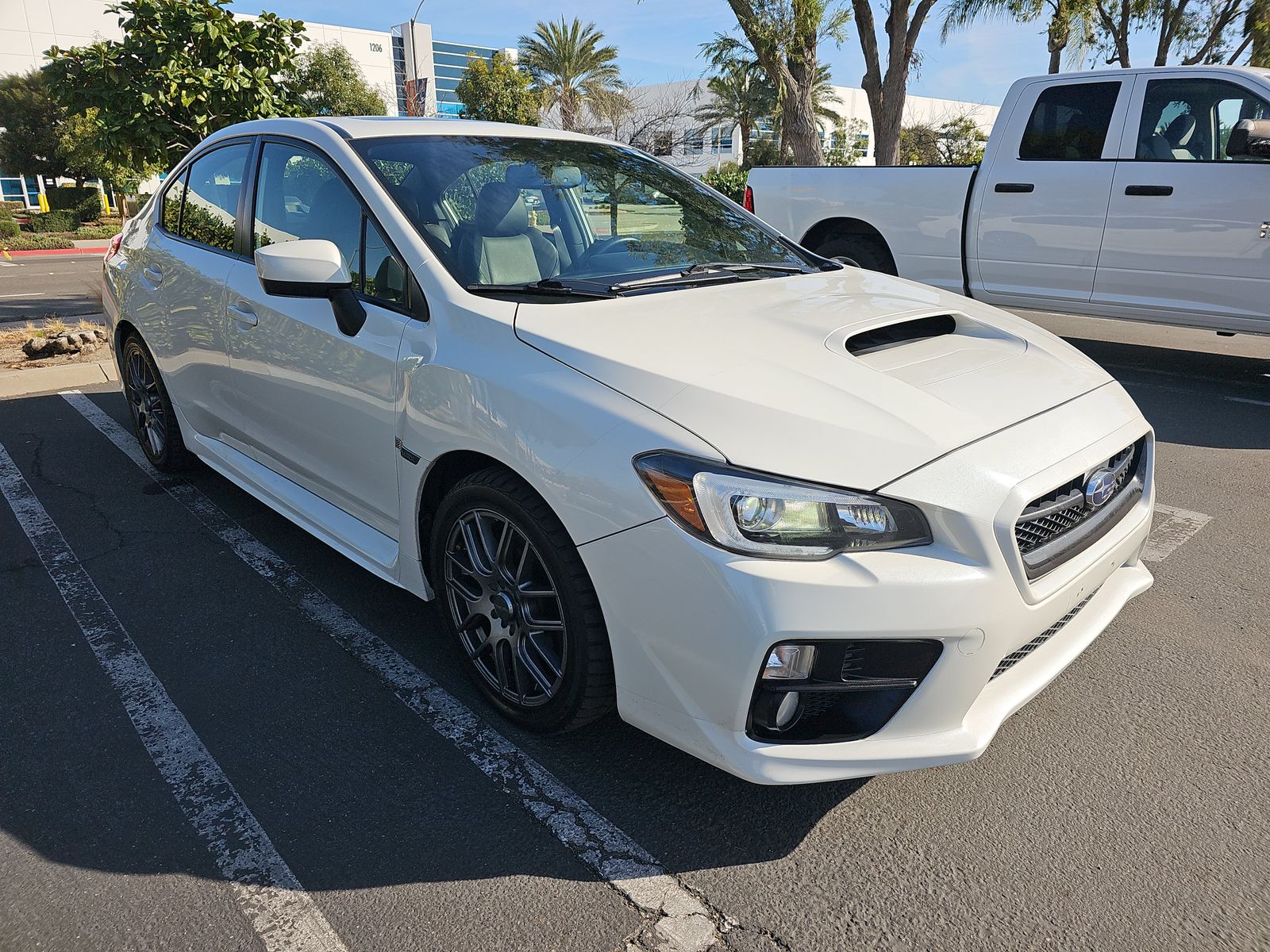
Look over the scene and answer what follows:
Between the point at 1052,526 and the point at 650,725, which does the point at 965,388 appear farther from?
the point at 650,725

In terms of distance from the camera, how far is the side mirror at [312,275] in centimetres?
279

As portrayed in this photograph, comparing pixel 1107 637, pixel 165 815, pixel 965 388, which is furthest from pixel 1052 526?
pixel 165 815

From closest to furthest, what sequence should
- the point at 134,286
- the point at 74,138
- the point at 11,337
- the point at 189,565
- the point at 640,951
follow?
1. the point at 640,951
2. the point at 189,565
3. the point at 134,286
4. the point at 11,337
5. the point at 74,138

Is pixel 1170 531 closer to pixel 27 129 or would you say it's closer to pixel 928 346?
pixel 928 346

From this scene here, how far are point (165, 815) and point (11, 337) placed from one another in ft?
26.4

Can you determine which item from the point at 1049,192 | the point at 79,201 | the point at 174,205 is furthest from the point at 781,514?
the point at 79,201

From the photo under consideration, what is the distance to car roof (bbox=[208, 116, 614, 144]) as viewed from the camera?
132 inches

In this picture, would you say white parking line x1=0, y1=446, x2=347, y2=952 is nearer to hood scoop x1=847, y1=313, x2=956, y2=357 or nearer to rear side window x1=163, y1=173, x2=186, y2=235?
rear side window x1=163, y1=173, x2=186, y2=235

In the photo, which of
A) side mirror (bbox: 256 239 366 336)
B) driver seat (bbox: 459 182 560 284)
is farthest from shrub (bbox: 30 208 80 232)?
driver seat (bbox: 459 182 560 284)

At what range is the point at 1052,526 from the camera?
7.32 ft

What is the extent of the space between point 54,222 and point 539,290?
115 feet

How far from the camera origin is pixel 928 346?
2.75 metres

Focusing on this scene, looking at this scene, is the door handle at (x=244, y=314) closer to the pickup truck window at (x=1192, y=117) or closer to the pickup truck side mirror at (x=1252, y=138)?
the pickup truck side mirror at (x=1252, y=138)

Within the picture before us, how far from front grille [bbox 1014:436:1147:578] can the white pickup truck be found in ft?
14.5
